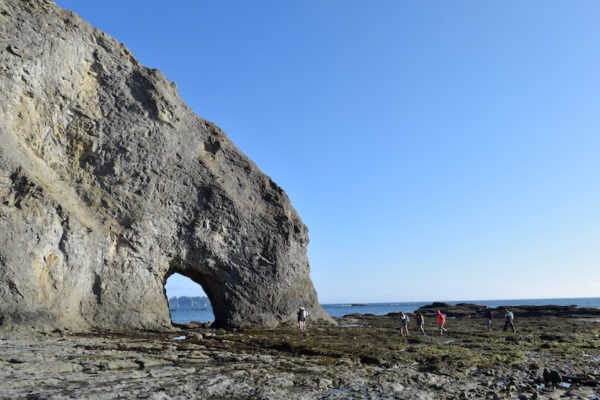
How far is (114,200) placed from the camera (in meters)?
29.5

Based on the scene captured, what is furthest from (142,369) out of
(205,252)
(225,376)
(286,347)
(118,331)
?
(205,252)

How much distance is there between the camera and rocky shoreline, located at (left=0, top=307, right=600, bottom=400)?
12.0 m

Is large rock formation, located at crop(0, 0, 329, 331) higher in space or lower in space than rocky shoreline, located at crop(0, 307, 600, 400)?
higher

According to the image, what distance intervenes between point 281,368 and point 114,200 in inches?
726

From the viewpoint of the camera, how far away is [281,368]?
1555 cm

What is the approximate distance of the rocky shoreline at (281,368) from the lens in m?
12.0

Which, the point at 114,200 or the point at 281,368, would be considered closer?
the point at 281,368

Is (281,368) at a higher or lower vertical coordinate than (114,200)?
lower

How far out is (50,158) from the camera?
91.7ft

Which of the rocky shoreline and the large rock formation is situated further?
the large rock formation

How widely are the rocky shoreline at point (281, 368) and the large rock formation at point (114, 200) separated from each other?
432 centimetres

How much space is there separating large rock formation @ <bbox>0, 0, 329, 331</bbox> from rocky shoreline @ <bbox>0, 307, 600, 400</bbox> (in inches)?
170

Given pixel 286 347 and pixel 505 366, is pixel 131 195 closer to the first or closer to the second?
pixel 286 347

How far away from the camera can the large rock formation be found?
24.2 metres
